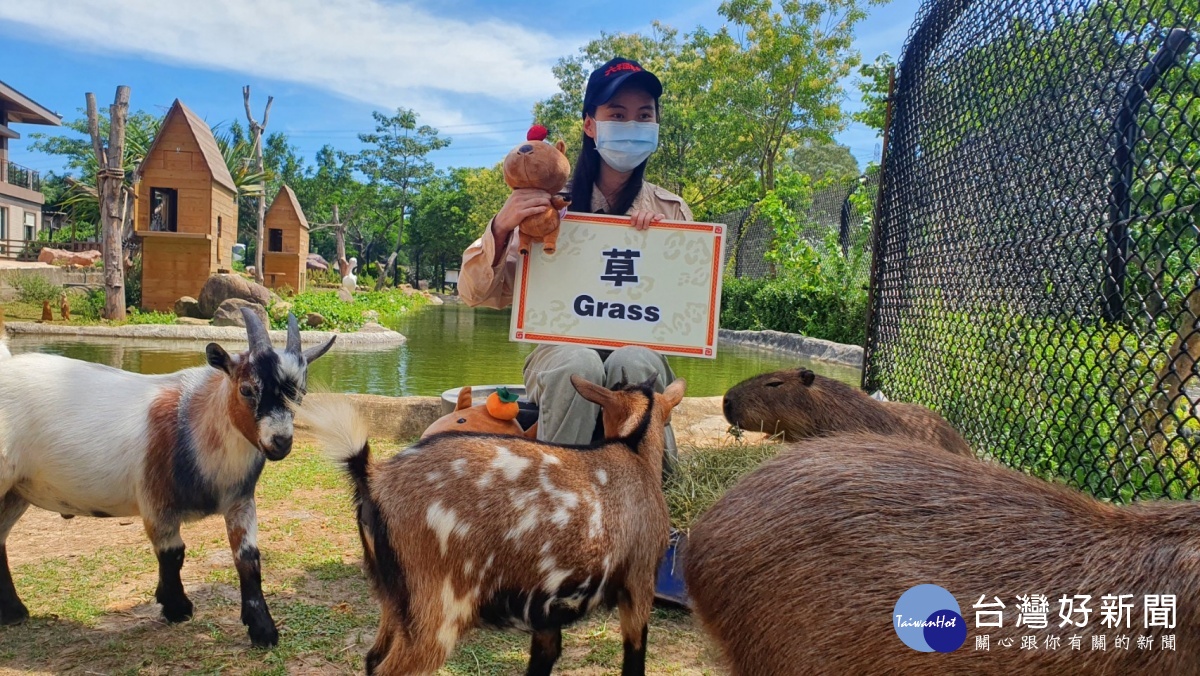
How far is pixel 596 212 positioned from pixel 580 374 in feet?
2.69

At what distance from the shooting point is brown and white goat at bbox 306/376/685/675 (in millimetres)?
1850

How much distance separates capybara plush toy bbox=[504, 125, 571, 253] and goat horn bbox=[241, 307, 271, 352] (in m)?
0.95

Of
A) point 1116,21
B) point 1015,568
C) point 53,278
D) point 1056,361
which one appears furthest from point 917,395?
point 53,278

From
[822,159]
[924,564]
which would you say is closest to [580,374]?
[924,564]

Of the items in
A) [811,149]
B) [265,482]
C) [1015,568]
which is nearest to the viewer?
[1015,568]

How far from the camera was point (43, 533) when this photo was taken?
3.38m

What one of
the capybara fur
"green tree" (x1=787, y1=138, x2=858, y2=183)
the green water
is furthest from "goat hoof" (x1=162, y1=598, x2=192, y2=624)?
"green tree" (x1=787, y1=138, x2=858, y2=183)

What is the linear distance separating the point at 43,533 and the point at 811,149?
155ft

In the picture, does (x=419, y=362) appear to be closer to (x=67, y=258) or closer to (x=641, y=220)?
(x=641, y=220)

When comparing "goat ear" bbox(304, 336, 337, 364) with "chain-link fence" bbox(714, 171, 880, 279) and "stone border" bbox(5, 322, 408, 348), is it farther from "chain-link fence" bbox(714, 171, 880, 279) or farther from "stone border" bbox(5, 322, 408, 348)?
"stone border" bbox(5, 322, 408, 348)

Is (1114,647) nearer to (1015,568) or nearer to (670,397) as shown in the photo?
(1015,568)

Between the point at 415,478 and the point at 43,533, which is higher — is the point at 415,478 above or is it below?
above

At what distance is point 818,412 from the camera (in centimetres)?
328

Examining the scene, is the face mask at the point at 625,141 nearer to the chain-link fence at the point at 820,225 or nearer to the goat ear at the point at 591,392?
the goat ear at the point at 591,392
